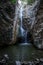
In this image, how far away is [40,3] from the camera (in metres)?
15.6

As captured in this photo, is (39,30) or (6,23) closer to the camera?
(39,30)

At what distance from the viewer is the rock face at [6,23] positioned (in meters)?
14.1

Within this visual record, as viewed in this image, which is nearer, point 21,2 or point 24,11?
point 24,11

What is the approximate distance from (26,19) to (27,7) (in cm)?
193

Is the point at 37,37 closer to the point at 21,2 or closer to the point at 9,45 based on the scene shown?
the point at 9,45

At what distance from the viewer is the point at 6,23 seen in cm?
1445

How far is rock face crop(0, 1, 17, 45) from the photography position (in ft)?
46.2

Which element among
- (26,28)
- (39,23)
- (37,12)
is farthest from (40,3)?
(26,28)

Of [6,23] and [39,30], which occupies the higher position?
[6,23]

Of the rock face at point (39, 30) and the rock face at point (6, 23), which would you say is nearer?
the rock face at point (39, 30)

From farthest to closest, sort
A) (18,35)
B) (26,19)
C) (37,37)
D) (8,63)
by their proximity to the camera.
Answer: (26,19) → (18,35) → (37,37) → (8,63)

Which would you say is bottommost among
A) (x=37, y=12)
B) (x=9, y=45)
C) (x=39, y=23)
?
(x=9, y=45)

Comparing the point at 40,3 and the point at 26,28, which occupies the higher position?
the point at 40,3

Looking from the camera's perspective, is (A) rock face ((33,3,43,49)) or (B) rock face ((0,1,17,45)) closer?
(A) rock face ((33,3,43,49))
